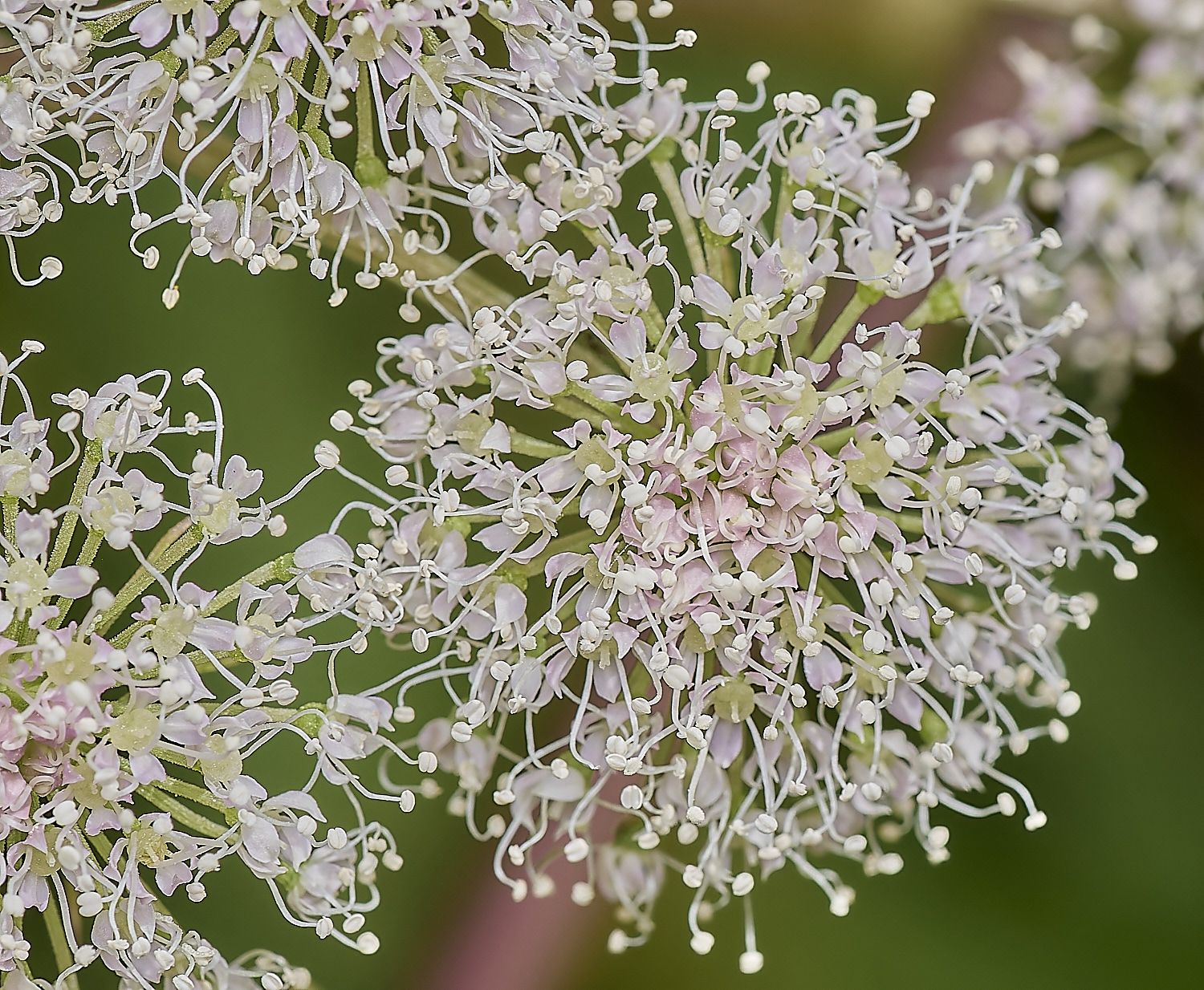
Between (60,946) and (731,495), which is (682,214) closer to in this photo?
(731,495)

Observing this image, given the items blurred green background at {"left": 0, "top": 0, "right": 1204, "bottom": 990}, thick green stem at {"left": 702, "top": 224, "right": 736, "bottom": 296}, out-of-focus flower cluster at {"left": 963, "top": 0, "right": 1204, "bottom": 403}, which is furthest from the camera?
blurred green background at {"left": 0, "top": 0, "right": 1204, "bottom": 990}

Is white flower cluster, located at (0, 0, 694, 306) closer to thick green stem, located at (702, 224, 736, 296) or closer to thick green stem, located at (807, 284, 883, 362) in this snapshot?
thick green stem, located at (702, 224, 736, 296)

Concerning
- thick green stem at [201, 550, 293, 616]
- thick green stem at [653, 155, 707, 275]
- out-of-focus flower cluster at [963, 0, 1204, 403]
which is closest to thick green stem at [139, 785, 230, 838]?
thick green stem at [201, 550, 293, 616]

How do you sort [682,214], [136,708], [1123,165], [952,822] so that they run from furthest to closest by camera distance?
1. [952,822]
2. [1123,165]
3. [682,214]
4. [136,708]

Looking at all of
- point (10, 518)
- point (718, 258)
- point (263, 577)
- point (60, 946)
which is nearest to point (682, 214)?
point (718, 258)

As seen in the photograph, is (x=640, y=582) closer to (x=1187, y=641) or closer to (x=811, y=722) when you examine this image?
(x=811, y=722)

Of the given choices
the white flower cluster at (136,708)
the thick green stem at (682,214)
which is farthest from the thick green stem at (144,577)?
the thick green stem at (682,214)
